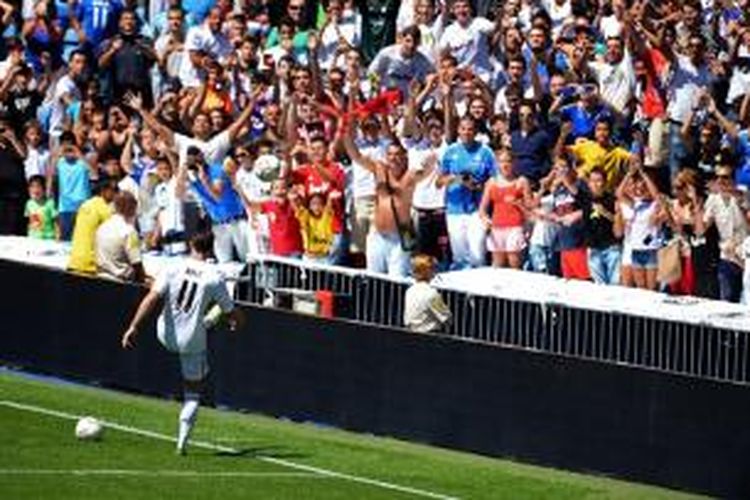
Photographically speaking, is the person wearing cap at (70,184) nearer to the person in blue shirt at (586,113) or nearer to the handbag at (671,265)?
the person in blue shirt at (586,113)

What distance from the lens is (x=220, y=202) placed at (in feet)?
103

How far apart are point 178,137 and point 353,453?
25.7 feet

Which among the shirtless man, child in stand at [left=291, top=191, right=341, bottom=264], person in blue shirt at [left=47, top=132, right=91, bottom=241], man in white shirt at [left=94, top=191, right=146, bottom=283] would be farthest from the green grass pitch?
person in blue shirt at [left=47, top=132, right=91, bottom=241]

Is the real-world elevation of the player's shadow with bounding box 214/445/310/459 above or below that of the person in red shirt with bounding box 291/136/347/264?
below

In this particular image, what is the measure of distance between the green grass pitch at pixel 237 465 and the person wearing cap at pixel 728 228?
3.90 m

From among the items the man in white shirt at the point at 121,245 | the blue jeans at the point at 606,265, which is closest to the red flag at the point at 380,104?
the man in white shirt at the point at 121,245

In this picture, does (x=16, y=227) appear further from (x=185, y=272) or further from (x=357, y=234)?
(x=185, y=272)

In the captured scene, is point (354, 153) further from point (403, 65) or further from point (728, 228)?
point (728, 228)

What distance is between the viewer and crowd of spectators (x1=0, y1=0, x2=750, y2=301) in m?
28.7

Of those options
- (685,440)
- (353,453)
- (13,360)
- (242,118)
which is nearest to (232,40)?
(242,118)

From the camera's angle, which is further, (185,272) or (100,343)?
(100,343)

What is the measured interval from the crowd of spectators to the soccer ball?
4.19 meters

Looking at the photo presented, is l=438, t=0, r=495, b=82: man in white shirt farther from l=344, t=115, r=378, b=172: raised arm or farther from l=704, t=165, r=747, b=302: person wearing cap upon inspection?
l=704, t=165, r=747, b=302: person wearing cap

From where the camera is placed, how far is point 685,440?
76.3ft
